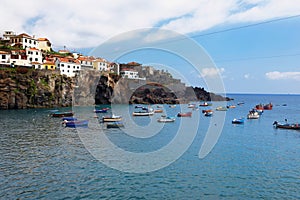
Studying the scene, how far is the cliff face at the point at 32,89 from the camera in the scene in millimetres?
73312

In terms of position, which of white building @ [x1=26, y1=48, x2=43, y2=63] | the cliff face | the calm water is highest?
white building @ [x1=26, y1=48, x2=43, y2=63]

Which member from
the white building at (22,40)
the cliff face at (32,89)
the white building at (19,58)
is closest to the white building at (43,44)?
the white building at (22,40)

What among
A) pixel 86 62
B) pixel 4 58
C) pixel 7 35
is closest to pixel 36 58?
pixel 4 58

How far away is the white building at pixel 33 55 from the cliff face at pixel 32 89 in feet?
28.2

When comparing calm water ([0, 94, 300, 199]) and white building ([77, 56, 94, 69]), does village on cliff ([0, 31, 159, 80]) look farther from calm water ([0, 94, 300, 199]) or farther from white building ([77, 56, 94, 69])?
calm water ([0, 94, 300, 199])

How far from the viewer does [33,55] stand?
85812mm

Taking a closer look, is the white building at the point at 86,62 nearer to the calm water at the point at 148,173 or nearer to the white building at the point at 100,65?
the white building at the point at 100,65

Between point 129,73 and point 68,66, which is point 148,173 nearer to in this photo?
point 68,66

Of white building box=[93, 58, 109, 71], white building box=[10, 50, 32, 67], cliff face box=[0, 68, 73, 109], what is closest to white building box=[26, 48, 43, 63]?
white building box=[10, 50, 32, 67]

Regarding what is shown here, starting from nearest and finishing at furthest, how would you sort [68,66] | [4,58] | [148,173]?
[148,173] → [4,58] → [68,66]

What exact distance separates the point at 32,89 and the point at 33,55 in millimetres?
14877

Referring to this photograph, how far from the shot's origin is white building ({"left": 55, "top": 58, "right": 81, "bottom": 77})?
289 ft

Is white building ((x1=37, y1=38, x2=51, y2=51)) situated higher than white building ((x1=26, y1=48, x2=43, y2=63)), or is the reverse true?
white building ((x1=37, y1=38, x2=51, y2=51))

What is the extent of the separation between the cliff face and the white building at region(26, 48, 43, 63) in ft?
28.2
